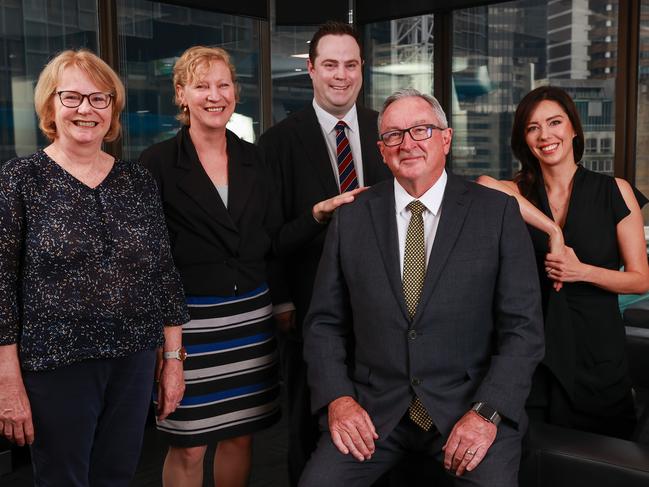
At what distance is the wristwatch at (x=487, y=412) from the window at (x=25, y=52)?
466 centimetres

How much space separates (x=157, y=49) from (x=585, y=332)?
5052 millimetres

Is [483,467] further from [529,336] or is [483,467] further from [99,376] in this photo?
[99,376]

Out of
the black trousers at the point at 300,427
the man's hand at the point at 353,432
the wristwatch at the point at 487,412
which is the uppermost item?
the wristwatch at the point at 487,412

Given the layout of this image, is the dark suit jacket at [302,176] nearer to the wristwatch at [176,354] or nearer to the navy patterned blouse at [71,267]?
the wristwatch at [176,354]

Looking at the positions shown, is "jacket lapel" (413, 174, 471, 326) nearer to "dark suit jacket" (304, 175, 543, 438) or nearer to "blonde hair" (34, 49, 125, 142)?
"dark suit jacket" (304, 175, 543, 438)

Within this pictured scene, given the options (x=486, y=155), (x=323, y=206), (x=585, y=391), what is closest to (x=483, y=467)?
(x=585, y=391)

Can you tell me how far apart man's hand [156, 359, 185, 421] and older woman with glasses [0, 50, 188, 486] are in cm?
16

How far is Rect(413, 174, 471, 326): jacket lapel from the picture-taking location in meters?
2.06

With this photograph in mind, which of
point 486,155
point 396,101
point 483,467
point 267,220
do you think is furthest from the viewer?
point 486,155

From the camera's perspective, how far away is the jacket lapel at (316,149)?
8.88 feet

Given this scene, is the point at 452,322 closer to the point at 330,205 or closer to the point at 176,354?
the point at 330,205

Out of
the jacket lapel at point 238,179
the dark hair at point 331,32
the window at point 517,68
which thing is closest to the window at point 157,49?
the window at point 517,68

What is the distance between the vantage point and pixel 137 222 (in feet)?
6.81

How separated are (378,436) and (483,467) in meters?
0.30
